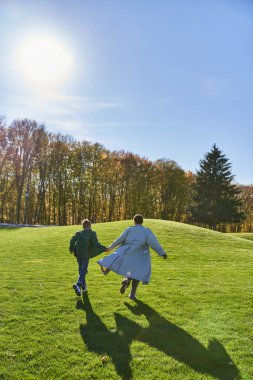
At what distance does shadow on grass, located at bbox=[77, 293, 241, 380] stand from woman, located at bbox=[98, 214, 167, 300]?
1222 mm

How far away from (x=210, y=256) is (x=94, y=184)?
4820cm

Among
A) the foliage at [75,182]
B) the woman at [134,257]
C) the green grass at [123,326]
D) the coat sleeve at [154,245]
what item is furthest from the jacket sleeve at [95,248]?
the foliage at [75,182]

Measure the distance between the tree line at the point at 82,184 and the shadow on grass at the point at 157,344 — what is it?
48.7 metres

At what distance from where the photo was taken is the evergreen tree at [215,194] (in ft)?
192

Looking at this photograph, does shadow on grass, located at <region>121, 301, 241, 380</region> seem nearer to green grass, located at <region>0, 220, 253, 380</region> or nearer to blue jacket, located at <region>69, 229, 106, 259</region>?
green grass, located at <region>0, 220, 253, 380</region>

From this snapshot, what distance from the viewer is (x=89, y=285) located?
11.9 m

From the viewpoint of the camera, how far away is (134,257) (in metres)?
9.64

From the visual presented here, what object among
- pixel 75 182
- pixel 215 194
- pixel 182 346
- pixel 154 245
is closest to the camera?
pixel 182 346

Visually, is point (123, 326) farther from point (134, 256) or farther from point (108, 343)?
point (134, 256)

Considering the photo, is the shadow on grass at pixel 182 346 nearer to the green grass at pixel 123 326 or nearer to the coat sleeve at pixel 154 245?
the green grass at pixel 123 326

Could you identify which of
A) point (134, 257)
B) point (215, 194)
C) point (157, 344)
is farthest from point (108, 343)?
point (215, 194)

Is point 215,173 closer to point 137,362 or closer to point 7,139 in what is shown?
point 7,139

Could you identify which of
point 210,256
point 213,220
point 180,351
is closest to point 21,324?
point 180,351

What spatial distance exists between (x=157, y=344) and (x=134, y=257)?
2.97 metres
